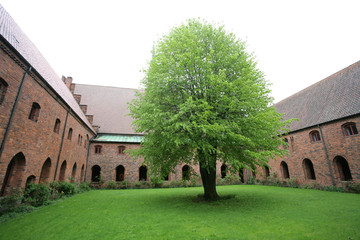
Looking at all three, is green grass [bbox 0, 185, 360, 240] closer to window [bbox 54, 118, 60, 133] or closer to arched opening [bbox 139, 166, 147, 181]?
window [bbox 54, 118, 60, 133]

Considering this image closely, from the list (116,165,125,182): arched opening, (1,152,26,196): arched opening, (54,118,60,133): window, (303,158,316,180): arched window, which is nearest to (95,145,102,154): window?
(116,165,125,182): arched opening

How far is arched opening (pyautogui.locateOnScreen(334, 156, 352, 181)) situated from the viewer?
15031mm

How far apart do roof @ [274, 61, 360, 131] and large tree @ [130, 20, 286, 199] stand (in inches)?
381

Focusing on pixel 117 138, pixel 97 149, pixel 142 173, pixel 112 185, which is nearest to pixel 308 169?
pixel 142 173

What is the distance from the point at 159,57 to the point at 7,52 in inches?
271

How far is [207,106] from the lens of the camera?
811 cm

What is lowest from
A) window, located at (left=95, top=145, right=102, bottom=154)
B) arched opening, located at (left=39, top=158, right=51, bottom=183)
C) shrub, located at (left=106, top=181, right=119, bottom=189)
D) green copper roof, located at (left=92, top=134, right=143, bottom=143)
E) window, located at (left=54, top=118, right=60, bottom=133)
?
shrub, located at (left=106, top=181, right=119, bottom=189)

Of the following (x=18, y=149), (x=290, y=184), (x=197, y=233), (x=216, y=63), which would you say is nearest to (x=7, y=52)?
(x=18, y=149)

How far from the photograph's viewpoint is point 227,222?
638cm

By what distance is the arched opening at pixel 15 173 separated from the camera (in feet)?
29.1

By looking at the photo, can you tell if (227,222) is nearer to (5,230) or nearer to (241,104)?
(241,104)

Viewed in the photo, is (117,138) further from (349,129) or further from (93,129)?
(349,129)

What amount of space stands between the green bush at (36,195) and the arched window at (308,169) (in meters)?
21.6

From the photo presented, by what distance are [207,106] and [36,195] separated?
416 inches
